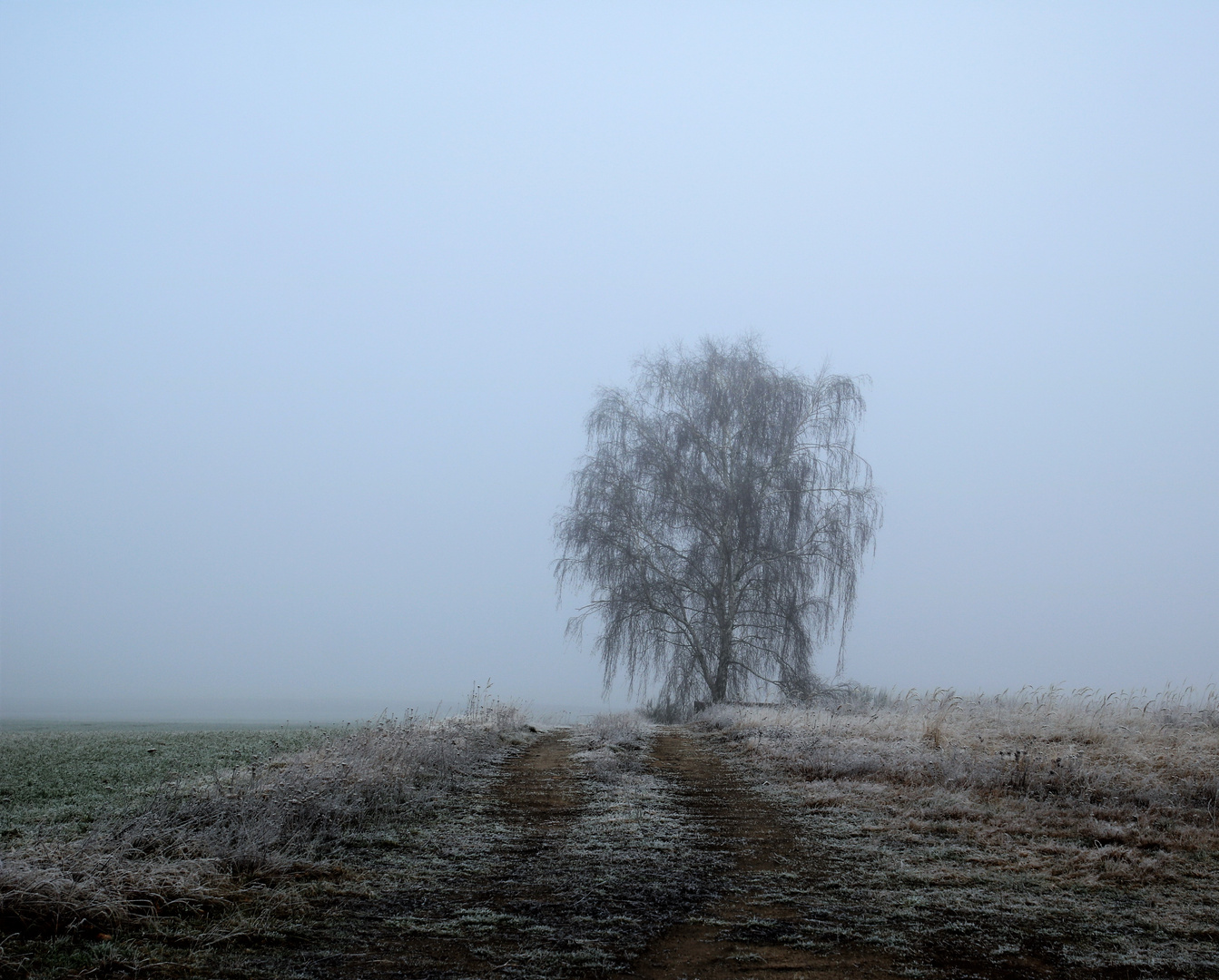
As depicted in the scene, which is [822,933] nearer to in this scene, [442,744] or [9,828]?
[9,828]

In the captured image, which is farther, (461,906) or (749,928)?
(461,906)

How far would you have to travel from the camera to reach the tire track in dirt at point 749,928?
3.62 metres

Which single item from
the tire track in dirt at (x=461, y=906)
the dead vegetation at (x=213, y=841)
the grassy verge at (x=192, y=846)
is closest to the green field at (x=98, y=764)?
the grassy verge at (x=192, y=846)

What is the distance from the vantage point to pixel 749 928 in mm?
4137

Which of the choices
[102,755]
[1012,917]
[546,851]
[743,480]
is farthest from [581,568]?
[1012,917]

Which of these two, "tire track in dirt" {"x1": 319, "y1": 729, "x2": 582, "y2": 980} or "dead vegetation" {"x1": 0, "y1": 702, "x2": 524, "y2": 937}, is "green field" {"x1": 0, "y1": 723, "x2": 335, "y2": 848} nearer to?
"dead vegetation" {"x1": 0, "y1": 702, "x2": 524, "y2": 937}

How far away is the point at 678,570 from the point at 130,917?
54.7 feet

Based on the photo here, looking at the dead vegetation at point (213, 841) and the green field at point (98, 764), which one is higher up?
the dead vegetation at point (213, 841)

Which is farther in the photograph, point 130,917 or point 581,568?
point 581,568

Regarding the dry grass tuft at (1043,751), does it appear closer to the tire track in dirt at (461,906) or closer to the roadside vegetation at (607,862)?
the roadside vegetation at (607,862)

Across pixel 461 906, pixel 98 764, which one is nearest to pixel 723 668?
pixel 98 764

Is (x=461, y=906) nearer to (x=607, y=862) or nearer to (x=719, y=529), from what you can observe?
(x=607, y=862)

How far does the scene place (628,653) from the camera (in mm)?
18891

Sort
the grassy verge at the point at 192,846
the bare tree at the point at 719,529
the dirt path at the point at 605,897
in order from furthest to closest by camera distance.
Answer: the bare tree at the point at 719,529, the dirt path at the point at 605,897, the grassy verge at the point at 192,846
